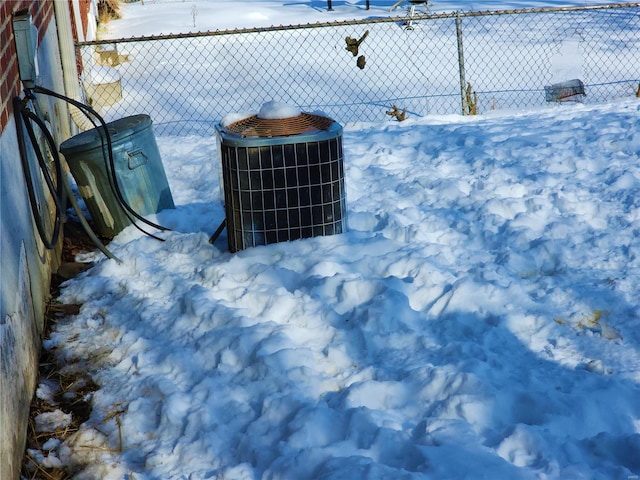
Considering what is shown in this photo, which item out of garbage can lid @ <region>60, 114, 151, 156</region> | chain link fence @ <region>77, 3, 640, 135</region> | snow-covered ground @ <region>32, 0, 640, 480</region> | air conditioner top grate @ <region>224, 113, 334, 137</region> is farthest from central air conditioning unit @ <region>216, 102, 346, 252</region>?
chain link fence @ <region>77, 3, 640, 135</region>

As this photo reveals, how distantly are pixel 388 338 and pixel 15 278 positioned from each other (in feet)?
6.04

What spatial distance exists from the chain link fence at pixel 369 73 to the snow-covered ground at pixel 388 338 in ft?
12.3

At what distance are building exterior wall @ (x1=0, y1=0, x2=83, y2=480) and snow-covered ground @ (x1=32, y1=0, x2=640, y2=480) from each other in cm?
20

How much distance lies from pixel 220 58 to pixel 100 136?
31.6ft

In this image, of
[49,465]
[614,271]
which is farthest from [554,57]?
[49,465]

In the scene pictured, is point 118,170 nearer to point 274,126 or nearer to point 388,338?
point 274,126

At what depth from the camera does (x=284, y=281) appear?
468 cm

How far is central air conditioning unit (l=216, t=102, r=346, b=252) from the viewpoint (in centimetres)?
486

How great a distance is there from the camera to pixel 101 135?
544 cm

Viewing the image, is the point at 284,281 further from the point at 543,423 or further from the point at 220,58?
the point at 220,58

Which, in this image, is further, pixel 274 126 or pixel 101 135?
pixel 101 135

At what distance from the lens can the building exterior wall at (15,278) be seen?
3.48 metres

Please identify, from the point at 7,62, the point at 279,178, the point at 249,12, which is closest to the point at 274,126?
the point at 279,178

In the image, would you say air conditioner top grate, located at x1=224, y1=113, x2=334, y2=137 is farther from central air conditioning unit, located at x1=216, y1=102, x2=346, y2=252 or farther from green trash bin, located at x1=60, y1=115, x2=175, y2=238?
green trash bin, located at x1=60, y1=115, x2=175, y2=238
